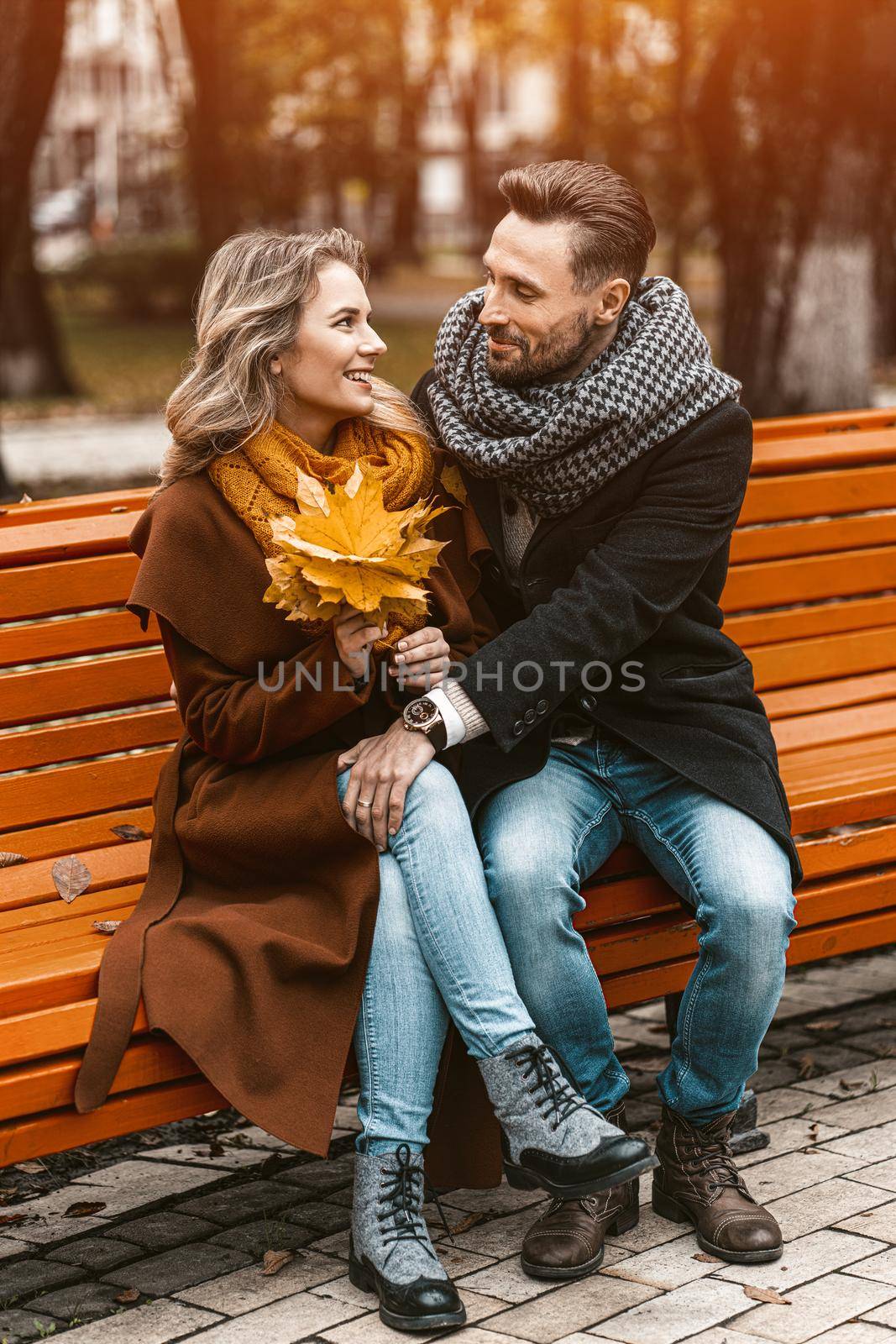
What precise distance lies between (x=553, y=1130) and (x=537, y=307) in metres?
1.60

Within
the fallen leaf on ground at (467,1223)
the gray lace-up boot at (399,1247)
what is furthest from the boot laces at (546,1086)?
the fallen leaf on ground at (467,1223)

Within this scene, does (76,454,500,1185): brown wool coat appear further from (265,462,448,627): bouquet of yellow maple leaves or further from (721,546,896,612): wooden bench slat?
(721,546,896,612): wooden bench slat

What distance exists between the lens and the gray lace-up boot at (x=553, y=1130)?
3.05 m

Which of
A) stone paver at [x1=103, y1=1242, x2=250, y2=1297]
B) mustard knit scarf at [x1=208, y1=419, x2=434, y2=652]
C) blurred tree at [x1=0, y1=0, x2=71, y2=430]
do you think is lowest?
stone paver at [x1=103, y1=1242, x2=250, y2=1297]

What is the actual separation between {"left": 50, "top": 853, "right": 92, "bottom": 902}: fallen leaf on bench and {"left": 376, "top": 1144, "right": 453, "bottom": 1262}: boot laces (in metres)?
0.90

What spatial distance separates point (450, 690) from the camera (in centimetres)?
334

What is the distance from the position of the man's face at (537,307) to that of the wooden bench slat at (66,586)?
938mm

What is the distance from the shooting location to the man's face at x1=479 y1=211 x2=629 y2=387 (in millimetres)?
3498

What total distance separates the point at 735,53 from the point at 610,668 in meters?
9.06

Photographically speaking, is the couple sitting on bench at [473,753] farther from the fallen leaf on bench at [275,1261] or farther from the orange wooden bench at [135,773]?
the fallen leaf on bench at [275,1261]

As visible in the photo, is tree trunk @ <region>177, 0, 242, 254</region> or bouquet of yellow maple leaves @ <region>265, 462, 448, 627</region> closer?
bouquet of yellow maple leaves @ <region>265, 462, 448, 627</region>

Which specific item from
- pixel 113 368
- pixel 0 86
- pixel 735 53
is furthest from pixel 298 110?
pixel 0 86

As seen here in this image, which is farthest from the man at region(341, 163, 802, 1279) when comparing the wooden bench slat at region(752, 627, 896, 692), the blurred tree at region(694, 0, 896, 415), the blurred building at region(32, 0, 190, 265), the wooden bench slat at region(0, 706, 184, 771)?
the blurred building at region(32, 0, 190, 265)

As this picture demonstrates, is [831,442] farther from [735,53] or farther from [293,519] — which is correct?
[735,53]
